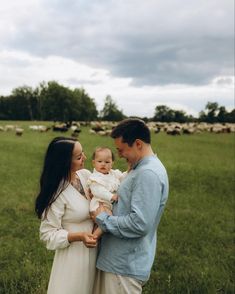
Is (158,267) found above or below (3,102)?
below

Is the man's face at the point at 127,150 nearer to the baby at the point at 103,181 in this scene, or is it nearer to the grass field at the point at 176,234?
the baby at the point at 103,181

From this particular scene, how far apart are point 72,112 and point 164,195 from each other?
3529 inches

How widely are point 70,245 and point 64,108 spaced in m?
89.4

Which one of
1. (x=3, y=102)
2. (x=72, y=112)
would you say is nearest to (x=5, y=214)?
(x=72, y=112)

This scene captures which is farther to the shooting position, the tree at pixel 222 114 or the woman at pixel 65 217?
the tree at pixel 222 114

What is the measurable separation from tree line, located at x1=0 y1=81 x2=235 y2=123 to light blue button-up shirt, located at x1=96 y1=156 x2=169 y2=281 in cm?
7913

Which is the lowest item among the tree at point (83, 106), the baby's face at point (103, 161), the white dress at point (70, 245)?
the white dress at point (70, 245)

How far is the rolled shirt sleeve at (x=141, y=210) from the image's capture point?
3.38m

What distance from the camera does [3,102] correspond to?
105 m

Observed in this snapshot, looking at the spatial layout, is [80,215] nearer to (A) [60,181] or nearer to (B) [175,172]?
(A) [60,181]

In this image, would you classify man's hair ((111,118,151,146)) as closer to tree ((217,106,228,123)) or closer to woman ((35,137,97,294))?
woman ((35,137,97,294))

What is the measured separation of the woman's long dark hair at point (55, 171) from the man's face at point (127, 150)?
460mm

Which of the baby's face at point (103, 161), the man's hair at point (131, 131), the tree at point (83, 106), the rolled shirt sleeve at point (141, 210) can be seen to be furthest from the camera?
the tree at point (83, 106)

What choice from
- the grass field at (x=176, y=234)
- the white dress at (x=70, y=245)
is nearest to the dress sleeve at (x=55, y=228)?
the white dress at (x=70, y=245)
